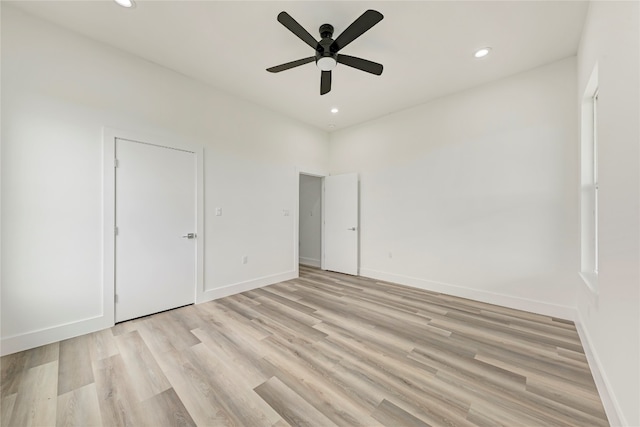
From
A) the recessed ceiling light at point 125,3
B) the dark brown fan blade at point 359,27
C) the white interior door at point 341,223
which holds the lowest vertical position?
the white interior door at point 341,223

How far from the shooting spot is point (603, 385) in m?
1.61

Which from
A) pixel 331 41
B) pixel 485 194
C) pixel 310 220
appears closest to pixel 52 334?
pixel 331 41

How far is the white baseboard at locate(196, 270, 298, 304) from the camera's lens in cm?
330

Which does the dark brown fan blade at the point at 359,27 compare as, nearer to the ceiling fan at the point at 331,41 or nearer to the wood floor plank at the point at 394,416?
the ceiling fan at the point at 331,41

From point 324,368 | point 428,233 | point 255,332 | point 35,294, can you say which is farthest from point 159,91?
point 428,233

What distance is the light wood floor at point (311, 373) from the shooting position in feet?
4.74

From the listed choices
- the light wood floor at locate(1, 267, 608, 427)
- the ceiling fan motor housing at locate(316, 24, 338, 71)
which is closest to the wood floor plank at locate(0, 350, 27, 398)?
the light wood floor at locate(1, 267, 608, 427)

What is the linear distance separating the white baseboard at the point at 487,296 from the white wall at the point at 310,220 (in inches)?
71.5

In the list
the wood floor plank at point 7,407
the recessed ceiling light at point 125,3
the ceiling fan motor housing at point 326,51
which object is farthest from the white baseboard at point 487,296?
the recessed ceiling light at point 125,3

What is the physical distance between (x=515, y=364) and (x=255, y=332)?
231 centimetres

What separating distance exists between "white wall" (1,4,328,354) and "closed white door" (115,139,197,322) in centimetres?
18

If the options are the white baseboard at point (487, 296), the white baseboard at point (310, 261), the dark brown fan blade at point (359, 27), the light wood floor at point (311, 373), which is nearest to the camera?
the light wood floor at point (311, 373)

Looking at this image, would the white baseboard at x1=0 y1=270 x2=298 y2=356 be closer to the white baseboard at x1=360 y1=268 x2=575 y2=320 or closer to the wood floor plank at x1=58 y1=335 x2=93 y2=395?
the wood floor plank at x1=58 y1=335 x2=93 y2=395

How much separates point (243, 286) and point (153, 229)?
151 cm
